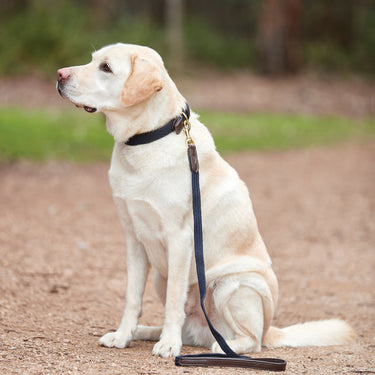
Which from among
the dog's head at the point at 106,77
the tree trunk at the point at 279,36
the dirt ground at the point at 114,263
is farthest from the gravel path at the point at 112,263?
the tree trunk at the point at 279,36

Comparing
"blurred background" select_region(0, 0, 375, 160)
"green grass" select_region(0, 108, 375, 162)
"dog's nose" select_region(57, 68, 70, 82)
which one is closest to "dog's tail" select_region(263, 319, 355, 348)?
"dog's nose" select_region(57, 68, 70, 82)

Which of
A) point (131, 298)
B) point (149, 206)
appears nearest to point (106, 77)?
point (149, 206)

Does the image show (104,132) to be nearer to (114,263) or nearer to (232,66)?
(114,263)

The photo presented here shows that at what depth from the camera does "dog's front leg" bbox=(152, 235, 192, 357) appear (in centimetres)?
377

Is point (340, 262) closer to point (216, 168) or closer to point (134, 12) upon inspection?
point (216, 168)

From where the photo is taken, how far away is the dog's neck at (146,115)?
3.79 metres

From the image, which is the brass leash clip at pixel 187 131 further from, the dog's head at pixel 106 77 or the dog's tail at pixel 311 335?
the dog's tail at pixel 311 335

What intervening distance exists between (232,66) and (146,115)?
20995mm

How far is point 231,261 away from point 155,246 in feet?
1.48

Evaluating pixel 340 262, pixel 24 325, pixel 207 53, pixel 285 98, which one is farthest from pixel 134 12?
pixel 24 325

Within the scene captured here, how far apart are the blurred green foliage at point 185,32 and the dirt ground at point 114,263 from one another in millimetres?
8950

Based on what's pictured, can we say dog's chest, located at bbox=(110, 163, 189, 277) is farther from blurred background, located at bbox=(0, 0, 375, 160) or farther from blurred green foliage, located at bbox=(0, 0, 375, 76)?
blurred green foliage, located at bbox=(0, 0, 375, 76)

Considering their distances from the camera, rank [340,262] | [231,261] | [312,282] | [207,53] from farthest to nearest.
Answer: [207,53], [340,262], [312,282], [231,261]

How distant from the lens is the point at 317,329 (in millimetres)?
4301
